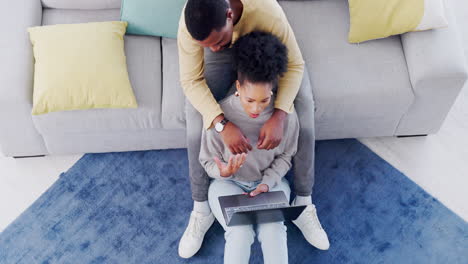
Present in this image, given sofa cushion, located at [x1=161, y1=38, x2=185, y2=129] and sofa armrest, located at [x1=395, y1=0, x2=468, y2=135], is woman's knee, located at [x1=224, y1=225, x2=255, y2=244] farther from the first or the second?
sofa armrest, located at [x1=395, y1=0, x2=468, y2=135]

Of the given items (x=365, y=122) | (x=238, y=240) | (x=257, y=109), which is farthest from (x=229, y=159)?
(x=365, y=122)

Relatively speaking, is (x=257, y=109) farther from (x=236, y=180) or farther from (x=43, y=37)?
(x=43, y=37)

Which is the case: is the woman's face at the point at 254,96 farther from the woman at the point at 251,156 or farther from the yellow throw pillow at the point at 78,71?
the yellow throw pillow at the point at 78,71

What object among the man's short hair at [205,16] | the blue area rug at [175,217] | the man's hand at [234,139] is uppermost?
the man's short hair at [205,16]

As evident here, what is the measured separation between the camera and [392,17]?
2.12 m

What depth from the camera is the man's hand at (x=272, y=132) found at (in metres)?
1.75

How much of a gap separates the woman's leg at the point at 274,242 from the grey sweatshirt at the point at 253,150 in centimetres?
17

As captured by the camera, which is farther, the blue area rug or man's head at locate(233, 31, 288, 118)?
the blue area rug

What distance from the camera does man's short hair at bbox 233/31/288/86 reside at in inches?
60.6

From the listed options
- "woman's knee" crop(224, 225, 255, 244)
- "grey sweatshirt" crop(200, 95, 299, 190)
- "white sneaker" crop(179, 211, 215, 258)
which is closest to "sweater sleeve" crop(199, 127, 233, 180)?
"grey sweatshirt" crop(200, 95, 299, 190)

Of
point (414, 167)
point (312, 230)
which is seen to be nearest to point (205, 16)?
point (312, 230)

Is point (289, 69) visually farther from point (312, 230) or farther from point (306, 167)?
point (312, 230)

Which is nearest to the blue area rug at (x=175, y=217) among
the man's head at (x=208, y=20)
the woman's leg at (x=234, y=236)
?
the woman's leg at (x=234, y=236)

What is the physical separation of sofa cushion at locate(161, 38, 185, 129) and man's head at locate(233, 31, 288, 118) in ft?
1.80
